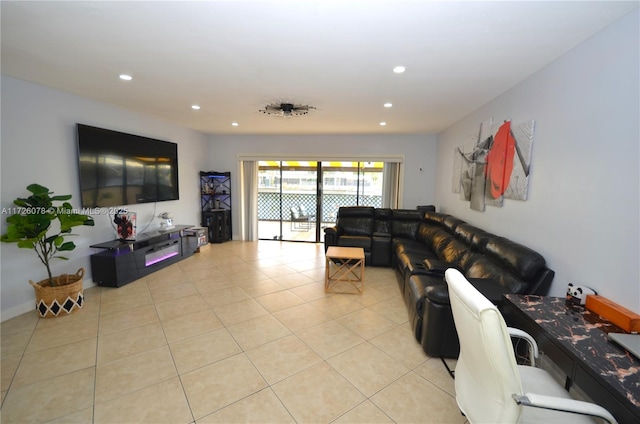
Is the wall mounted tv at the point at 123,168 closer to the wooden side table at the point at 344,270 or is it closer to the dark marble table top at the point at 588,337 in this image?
the wooden side table at the point at 344,270

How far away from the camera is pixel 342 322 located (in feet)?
9.37

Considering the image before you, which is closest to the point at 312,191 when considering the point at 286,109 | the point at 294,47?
the point at 286,109

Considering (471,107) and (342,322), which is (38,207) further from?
(471,107)

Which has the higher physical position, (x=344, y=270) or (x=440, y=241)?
(x=440, y=241)

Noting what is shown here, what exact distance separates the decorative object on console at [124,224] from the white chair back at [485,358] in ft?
14.3

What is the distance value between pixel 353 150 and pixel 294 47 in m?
4.10

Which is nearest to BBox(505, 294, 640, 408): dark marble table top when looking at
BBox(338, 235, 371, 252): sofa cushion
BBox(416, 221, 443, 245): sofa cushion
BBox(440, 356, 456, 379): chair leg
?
BBox(440, 356, 456, 379): chair leg

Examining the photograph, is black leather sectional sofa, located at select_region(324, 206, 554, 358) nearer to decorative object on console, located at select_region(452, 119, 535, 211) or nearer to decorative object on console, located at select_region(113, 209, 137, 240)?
decorative object on console, located at select_region(452, 119, 535, 211)

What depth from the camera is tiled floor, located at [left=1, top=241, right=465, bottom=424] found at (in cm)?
174

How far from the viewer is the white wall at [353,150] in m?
5.91

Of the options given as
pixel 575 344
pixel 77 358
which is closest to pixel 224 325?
pixel 77 358

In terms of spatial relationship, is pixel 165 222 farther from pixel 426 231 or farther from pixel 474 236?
pixel 474 236

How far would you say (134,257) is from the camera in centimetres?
384

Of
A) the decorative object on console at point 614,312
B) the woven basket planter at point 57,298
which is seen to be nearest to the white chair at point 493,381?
the decorative object on console at point 614,312
